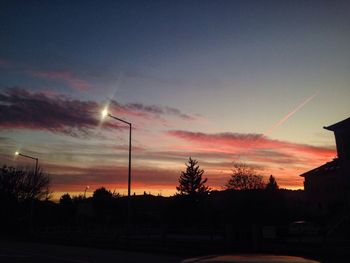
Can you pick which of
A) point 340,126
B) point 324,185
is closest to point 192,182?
point 324,185

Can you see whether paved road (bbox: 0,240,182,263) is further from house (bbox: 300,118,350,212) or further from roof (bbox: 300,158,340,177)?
roof (bbox: 300,158,340,177)

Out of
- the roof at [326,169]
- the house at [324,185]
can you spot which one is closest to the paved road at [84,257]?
the house at [324,185]

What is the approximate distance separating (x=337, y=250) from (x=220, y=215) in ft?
119

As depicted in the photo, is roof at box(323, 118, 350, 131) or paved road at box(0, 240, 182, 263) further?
roof at box(323, 118, 350, 131)

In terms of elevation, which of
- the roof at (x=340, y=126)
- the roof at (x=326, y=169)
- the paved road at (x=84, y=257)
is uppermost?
the roof at (x=326, y=169)

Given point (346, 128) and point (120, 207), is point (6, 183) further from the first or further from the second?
point (346, 128)

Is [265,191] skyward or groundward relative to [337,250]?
skyward

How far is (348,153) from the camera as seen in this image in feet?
113

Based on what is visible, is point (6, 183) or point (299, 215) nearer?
point (299, 215)

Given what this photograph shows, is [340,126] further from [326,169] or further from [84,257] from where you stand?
[326,169]

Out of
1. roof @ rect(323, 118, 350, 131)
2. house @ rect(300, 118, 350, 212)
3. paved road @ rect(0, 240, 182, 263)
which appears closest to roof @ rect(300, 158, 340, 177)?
house @ rect(300, 118, 350, 212)

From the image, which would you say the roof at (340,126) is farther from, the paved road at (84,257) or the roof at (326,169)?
the roof at (326,169)

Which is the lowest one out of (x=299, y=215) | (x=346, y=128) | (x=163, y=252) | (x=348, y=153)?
(x=163, y=252)

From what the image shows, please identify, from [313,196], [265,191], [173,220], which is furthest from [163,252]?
[313,196]
